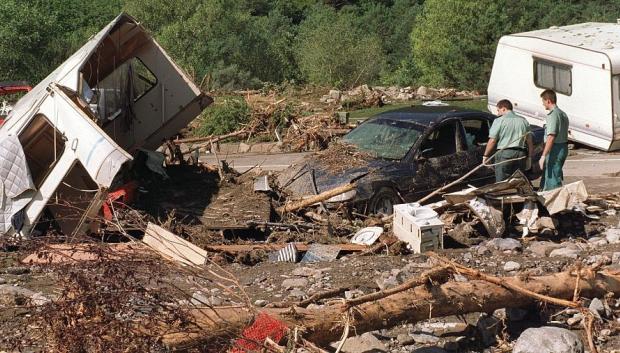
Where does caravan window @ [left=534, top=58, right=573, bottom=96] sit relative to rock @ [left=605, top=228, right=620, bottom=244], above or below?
below

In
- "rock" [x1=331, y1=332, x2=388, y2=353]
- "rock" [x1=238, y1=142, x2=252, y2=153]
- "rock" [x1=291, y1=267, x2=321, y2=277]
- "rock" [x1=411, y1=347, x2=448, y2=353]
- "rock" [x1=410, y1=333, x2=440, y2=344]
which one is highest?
"rock" [x1=331, y1=332, x2=388, y2=353]

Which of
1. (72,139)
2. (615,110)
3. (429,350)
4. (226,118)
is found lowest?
(226,118)

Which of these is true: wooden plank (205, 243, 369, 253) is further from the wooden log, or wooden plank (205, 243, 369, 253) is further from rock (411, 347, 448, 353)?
rock (411, 347, 448, 353)

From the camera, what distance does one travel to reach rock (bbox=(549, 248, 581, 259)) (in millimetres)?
11055

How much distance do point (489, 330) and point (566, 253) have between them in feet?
7.07

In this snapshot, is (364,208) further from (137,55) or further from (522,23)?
(522,23)

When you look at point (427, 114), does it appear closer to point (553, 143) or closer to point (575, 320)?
point (553, 143)

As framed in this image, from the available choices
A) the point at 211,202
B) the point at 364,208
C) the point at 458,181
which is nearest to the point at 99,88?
the point at 211,202

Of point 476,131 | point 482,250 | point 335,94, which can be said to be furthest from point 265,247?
point 335,94

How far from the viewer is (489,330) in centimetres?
941

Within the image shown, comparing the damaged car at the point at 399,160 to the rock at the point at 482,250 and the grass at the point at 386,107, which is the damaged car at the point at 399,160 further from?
the grass at the point at 386,107

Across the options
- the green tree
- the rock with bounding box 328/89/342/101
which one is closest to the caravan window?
the rock with bounding box 328/89/342/101

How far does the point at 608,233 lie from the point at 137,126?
23.6 feet

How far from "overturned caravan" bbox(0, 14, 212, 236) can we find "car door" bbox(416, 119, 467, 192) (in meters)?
3.78
